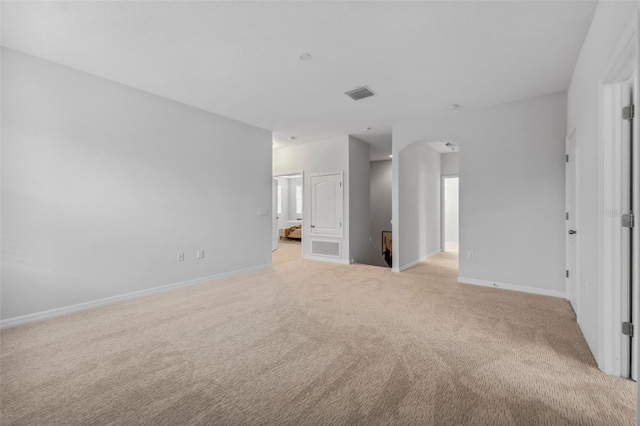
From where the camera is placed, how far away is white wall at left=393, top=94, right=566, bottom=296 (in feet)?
12.0

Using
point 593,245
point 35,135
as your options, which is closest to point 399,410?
point 593,245

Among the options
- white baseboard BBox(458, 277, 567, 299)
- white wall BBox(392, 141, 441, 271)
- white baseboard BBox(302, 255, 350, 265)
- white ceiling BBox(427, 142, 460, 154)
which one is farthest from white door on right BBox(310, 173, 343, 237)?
white baseboard BBox(458, 277, 567, 299)

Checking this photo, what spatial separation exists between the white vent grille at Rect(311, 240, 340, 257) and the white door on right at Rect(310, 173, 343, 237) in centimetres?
20

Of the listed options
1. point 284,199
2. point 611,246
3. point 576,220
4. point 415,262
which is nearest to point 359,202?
point 415,262

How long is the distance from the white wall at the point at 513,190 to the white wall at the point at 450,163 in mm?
3137

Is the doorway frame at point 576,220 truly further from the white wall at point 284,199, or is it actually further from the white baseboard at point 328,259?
the white wall at point 284,199

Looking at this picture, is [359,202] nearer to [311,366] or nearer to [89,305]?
[311,366]

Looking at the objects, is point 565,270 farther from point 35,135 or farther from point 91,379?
point 35,135

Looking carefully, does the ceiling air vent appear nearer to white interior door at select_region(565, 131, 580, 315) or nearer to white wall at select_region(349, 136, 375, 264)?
white wall at select_region(349, 136, 375, 264)

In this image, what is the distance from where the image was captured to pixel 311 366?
6.45 feet

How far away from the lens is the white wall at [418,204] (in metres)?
5.18

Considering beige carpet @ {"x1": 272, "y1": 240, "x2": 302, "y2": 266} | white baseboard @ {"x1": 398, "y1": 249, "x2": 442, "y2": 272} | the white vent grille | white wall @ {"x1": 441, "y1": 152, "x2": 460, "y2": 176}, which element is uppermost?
white wall @ {"x1": 441, "y1": 152, "x2": 460, "y2": 176}

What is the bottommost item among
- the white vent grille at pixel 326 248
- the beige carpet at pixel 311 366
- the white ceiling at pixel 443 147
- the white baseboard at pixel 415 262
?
the beige carpet at pixel 311 366

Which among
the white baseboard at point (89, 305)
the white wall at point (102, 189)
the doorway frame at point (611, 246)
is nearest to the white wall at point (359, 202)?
the white wall at point (102, 189)
